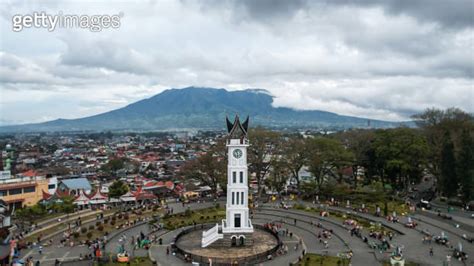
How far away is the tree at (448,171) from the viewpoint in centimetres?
4487

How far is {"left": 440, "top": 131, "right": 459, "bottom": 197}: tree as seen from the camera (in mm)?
44872

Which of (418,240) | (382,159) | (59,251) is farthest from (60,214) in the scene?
(382,159)

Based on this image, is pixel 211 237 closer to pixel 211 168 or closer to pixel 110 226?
pixel 110 226

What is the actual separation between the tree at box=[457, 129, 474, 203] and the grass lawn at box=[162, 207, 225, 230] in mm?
26626

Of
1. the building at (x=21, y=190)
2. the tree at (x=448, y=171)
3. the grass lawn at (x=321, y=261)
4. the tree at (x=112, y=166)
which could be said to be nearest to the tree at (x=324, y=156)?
the tree at (x=448, y=171)

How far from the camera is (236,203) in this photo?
3297 centimetres

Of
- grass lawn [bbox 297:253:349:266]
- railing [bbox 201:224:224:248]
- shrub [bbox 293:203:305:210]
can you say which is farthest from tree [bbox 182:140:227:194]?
grass lawn [bbox 297:253:349:266]

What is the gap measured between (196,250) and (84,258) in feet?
27.5

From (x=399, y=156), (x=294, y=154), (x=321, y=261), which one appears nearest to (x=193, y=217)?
(x=294, y=154)

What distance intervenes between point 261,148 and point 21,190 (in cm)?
3015

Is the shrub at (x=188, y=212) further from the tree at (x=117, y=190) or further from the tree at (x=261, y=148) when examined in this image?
the tree at (x=261, y=148)

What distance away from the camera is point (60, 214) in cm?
4297

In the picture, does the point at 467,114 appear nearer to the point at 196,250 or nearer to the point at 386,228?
the point at 386,228

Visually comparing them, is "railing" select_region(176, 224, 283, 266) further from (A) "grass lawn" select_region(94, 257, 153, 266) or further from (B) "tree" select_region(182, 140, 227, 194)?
(B) "tree" select_region(182, 140, 227, 194)
